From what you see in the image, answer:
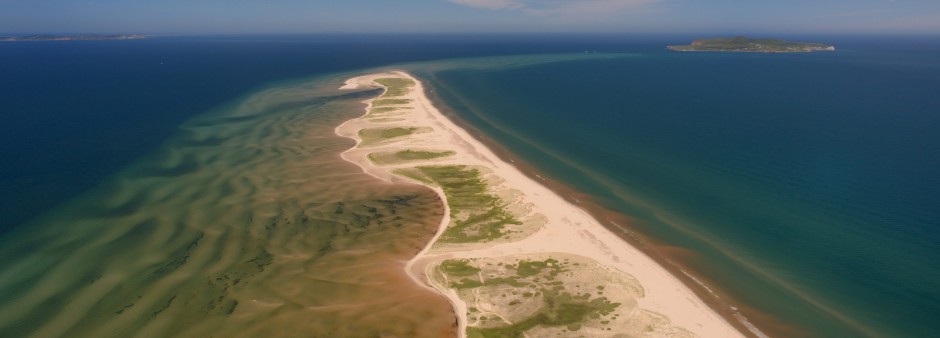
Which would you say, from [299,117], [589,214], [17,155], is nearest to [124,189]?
[17,155]

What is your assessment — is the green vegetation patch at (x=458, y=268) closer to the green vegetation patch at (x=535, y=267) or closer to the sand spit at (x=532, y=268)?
the sand spit at (x=532, y=268)

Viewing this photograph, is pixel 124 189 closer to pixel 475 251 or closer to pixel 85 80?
pixel 475 251

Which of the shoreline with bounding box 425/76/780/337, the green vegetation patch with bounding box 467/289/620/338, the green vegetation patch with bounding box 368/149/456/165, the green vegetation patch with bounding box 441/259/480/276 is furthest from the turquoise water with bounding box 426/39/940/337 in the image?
the green vegetation patch with bounding box 441/259/480/276

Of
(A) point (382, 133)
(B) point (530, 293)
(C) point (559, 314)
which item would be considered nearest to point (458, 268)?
(B) point (530, 293)

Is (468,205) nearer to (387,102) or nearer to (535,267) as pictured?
(535,267)

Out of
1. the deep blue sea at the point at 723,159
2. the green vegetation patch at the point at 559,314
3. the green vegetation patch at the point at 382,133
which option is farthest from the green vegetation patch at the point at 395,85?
the green vegetation patch at the point at 559,314

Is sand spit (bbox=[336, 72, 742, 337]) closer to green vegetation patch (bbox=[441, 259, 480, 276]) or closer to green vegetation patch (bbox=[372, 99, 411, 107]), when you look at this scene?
green vegetation patch (bbox=[441, 259, 480, 276])
